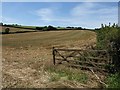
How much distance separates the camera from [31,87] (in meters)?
17.5

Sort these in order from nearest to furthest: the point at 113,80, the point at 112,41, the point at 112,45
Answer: the point at 113,80 → the point at 112,45 → the point at 112,41

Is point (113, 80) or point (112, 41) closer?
point (113, 80)

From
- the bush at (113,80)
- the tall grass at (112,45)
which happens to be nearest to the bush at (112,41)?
the tall grass at (112,45)

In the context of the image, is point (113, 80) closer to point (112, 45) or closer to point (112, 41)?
point (112, 45)

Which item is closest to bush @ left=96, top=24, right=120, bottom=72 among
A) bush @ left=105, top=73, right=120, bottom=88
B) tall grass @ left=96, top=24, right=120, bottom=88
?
tall grass @ left=96, top=24, right=120, bottom=88

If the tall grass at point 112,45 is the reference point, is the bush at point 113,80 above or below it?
below

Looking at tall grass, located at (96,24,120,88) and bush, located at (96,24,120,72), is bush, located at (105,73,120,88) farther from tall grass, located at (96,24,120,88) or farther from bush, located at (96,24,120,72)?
bush, located at (96,24,120,72)

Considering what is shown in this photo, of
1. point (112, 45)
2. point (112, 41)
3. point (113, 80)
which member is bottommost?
point (113, 80)

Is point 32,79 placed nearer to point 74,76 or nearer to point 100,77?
point 74,76

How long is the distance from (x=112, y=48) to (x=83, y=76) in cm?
312

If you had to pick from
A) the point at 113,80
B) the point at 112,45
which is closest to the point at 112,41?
the point at 112,45

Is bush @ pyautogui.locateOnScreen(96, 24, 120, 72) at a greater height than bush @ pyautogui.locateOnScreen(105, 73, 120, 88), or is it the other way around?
bush @ pyautogui.locateOnScreen(96, 24, 120, 72)

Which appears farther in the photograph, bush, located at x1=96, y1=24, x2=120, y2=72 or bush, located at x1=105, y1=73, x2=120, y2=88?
bush, located at x1=96, y1=24, x2=120, y2=72

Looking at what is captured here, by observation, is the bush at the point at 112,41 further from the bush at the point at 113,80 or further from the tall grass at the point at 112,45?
the bush at the point at 113,80
